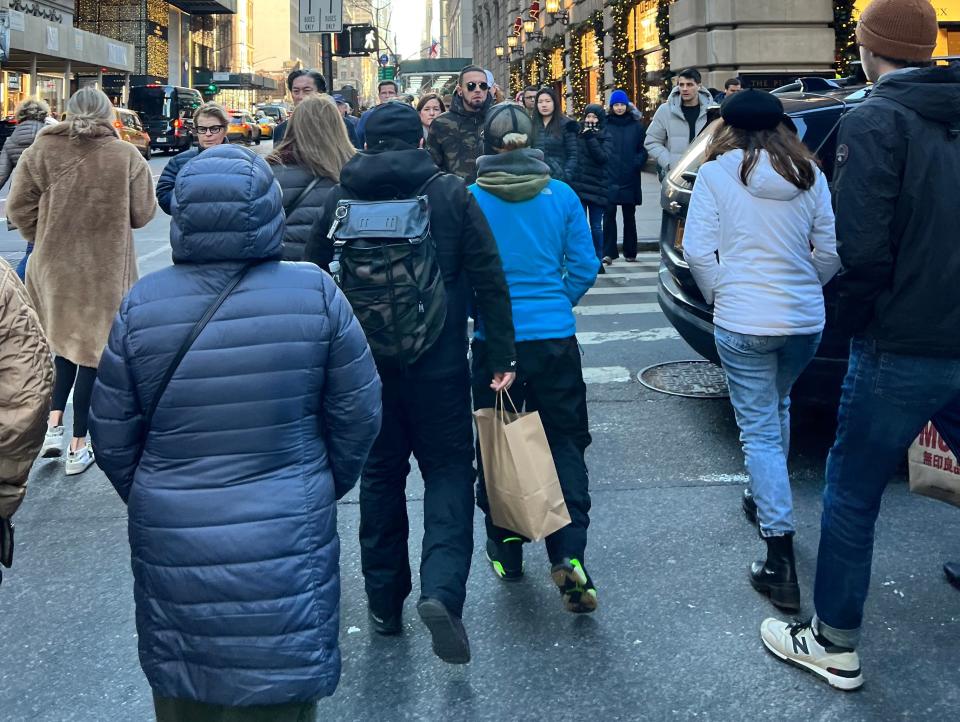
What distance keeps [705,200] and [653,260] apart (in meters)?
9.39

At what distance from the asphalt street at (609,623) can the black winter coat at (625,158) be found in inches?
282

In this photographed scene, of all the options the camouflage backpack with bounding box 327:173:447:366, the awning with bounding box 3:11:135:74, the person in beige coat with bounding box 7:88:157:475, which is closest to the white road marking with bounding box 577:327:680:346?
the person in beige coat with bounding box 7:88:157:475

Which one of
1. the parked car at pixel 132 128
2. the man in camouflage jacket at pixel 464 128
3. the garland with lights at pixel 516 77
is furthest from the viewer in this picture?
the garland with lights at pixel 516 77

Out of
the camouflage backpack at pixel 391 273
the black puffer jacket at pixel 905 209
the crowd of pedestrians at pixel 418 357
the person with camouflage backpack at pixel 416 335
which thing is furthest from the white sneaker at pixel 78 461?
the black puffer jacket at pixel 905 209

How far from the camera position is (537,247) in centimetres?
402

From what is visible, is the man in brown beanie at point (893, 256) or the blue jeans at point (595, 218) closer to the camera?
the man in brown beanie at point (893, 256)

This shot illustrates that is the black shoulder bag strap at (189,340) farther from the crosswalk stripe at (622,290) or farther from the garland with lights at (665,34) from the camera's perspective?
the garland with lights at (665,34)

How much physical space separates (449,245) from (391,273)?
31 cm

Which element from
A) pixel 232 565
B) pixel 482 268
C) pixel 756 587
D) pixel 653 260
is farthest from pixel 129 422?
pixel 653 260

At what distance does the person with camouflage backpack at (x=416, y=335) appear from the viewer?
3428 millimetres

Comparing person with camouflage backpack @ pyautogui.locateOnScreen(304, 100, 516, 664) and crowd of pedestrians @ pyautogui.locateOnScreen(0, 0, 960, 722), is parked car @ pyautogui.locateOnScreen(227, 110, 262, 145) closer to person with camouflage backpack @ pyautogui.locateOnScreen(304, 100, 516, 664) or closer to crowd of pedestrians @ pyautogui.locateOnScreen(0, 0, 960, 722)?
crowd of pedestrians @ pyautogui.locateOnScreen(0, 0, 960, 722)

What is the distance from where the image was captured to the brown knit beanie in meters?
3.06

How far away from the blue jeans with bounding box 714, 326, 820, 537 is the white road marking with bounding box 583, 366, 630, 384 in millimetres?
3259

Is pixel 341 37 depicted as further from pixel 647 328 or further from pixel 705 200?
pixel 705 200
